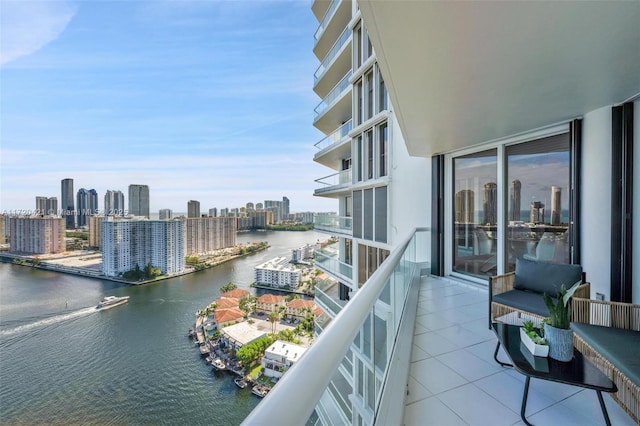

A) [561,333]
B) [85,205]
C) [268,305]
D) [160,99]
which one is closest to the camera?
[561,333]

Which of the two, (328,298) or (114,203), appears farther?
(114,203)

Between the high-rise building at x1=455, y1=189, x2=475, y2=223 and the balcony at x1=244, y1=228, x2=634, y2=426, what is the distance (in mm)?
2185

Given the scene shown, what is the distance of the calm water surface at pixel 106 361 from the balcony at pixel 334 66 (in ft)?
48.3

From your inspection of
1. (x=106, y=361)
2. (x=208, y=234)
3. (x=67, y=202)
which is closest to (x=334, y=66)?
(x=106, y=361)

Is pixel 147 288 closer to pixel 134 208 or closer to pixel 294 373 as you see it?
pixel 134 208

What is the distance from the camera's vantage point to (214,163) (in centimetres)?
3984

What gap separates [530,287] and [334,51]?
34.8ft

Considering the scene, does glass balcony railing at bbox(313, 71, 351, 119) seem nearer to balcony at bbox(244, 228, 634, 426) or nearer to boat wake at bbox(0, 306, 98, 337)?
balcony at bbox(244, 228, 634, 426)

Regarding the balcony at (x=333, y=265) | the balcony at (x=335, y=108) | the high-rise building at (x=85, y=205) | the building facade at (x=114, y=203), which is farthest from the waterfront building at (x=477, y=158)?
the high-rise building at (x=85, y=205)

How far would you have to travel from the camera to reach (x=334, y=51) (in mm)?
10531

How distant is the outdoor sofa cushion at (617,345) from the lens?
1.62 meters

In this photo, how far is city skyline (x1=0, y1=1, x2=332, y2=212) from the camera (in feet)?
58.2

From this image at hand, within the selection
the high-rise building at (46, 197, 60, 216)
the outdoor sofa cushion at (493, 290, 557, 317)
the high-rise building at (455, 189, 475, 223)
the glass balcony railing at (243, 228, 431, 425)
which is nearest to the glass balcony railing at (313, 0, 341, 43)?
the high-rise building at (455, 189, 475, 223)

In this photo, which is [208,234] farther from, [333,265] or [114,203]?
[333,265]
